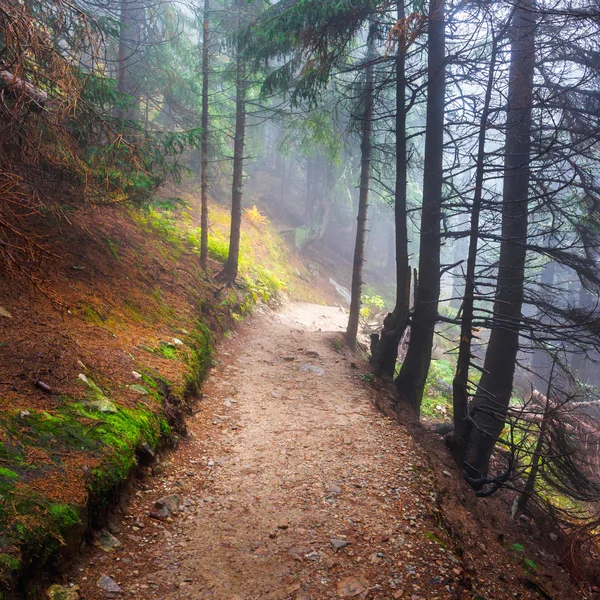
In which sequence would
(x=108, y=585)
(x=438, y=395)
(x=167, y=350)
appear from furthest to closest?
(x=438, y=395), (x=167, y=350), (x=108, y=585)

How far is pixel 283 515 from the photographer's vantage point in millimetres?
4328

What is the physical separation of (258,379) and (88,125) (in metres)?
5.46

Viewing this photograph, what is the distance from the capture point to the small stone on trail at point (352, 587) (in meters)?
3.35

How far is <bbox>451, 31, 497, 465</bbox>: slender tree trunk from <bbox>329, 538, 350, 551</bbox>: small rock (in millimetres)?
3330

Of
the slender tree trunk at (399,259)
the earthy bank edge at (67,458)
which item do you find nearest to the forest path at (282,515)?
the earthy bank edge at (67,458)

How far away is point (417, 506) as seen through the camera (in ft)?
15.1

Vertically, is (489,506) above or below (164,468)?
below

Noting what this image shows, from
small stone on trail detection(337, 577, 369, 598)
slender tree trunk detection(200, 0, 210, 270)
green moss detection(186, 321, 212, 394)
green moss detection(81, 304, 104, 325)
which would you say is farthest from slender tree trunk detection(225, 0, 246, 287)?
small stone on trail detection(337, 577, 369, 598)

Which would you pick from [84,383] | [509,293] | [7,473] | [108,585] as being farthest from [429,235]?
[7,473]

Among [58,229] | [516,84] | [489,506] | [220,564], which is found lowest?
[489,506]

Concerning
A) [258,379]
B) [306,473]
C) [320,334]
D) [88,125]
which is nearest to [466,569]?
[306,473]

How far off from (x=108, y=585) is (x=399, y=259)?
319 inches

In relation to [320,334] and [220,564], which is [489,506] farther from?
[320,334]

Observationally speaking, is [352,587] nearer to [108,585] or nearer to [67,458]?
[108,585]
